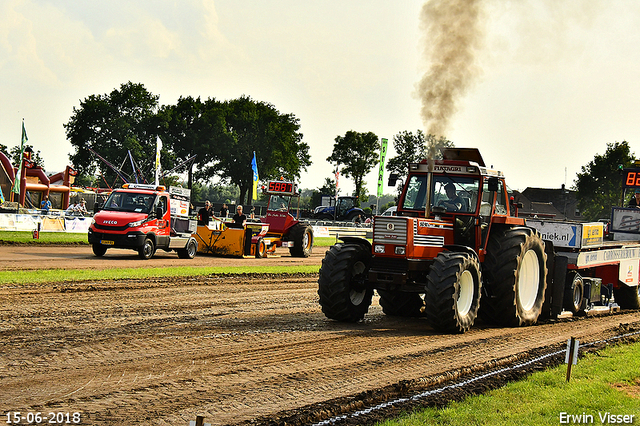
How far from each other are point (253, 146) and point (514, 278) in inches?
2598

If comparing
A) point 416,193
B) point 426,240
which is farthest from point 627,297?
point 426,240

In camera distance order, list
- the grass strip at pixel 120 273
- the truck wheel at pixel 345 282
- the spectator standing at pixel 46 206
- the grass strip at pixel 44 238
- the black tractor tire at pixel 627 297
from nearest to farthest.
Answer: the truck wheel at pixel 345 282
the grass strip at pixel 120 273
the black tractor tire at pixel 627 297
the grass strip at pixel 44 238
the spectator standing at pixel 46 206

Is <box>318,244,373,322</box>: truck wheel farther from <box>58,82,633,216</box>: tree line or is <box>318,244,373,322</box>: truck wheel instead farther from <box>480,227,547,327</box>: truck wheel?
<box>58,82,633,216</box>: tree line

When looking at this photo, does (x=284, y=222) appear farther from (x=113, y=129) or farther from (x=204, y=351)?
(x=113, y=129)

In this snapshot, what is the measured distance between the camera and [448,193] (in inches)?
427

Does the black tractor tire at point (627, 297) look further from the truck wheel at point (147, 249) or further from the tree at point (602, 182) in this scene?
the tree at point (602, 182)

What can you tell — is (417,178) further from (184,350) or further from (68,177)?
(68,177)

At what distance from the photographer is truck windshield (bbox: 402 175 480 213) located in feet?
35.1

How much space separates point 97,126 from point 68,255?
55.0 m

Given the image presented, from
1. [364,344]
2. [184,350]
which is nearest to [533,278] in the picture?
[364,344]

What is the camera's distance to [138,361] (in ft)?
23.5

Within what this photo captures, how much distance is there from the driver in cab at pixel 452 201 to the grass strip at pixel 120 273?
8.21m

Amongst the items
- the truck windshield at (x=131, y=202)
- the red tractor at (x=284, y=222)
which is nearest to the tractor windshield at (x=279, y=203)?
the red tractor at (x=284, y=222)

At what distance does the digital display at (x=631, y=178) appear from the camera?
19.7 meters
